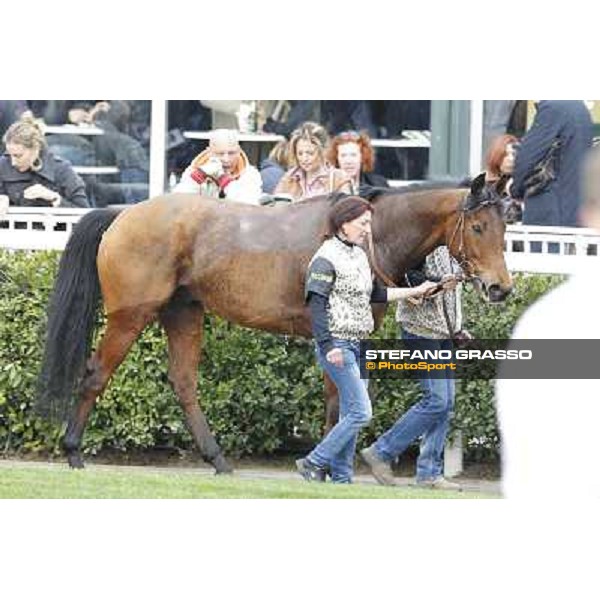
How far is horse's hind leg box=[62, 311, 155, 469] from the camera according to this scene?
9.12 metres

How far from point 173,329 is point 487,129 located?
A: 12.5ft

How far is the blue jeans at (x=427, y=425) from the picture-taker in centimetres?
880

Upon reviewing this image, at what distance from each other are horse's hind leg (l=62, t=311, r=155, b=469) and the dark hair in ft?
4.66

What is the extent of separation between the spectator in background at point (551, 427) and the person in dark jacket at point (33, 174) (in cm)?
711

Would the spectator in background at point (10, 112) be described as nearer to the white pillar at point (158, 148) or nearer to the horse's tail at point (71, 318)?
the white pillar at point (158, 148)

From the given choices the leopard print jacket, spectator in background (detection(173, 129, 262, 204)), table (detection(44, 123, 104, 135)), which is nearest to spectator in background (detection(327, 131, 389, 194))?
spectator in background (detection(173, 129, 262, 204))

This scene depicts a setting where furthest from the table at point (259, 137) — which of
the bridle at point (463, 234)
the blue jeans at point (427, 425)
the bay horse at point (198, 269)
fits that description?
the bridle at point (463, 234)

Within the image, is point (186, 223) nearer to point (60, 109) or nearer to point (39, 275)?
point (39, 275)

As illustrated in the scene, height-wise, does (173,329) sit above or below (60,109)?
below

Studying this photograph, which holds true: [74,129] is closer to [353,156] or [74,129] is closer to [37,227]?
[37,227]
